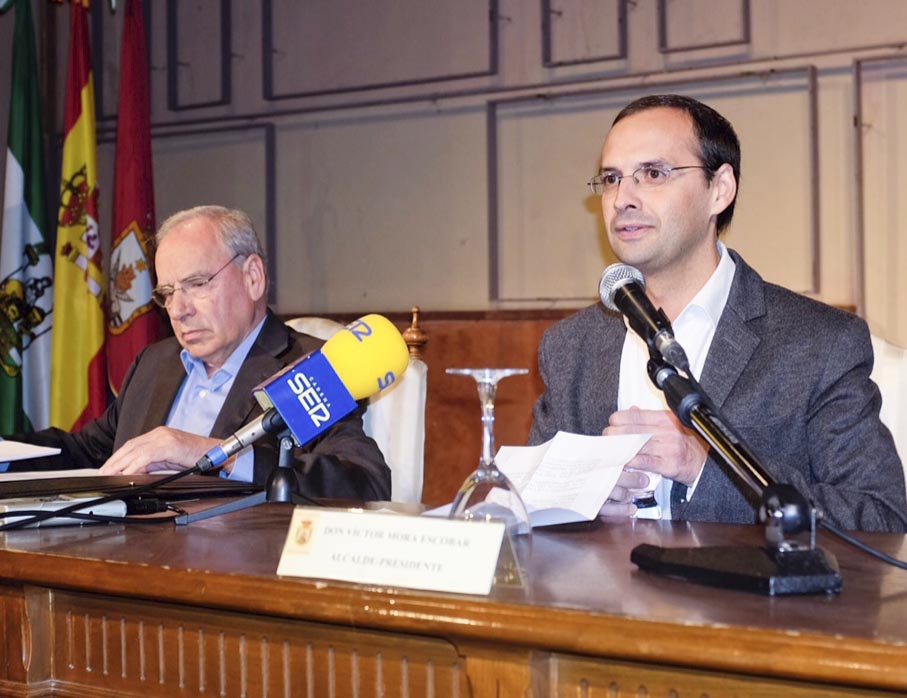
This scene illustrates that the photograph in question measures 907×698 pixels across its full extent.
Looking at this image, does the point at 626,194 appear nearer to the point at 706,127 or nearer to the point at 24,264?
the point at 706,127

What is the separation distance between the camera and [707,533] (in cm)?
145

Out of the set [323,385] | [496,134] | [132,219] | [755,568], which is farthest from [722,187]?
[132,219]

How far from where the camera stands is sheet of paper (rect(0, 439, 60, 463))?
6.67 ft

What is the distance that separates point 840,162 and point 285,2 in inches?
89.8

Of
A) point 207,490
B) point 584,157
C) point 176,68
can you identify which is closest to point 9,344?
point 176,68

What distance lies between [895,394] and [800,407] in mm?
223

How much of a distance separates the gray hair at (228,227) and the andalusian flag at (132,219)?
151 cm

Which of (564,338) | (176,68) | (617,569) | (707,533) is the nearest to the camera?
(617,569)

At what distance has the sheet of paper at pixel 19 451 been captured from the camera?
6.67ft

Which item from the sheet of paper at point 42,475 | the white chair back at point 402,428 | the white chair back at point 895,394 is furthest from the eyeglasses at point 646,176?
the sheet of paper at point 42,475

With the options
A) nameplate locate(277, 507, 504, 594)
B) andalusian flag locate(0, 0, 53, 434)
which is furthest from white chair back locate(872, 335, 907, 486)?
andalusian flag locate(0, 0, 53, 434)

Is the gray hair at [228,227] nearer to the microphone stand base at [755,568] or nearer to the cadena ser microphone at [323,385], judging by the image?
the cadena ser microphone at [323,385]

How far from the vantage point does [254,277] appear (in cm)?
273

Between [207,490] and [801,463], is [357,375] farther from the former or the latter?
[801,463]
